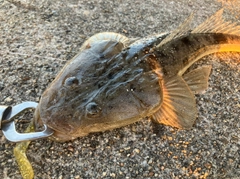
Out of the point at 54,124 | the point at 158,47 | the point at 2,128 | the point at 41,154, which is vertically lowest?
the point at 41,154

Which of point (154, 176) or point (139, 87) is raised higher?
point (139, 87)

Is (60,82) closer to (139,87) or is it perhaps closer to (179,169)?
(139,87)

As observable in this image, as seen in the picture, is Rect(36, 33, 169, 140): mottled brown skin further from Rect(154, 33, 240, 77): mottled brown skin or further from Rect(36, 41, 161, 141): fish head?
Rect(154, 33, 240, 77): mottled brown skin

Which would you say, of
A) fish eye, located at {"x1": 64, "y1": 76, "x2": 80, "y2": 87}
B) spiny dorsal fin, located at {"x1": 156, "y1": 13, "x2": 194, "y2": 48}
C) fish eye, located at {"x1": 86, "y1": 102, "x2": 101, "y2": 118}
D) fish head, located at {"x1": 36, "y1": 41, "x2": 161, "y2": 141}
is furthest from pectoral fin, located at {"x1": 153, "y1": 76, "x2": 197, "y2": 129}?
fish eye, located at {"x1": 64, "y1": 76, "x2": 80, "y2": 87}

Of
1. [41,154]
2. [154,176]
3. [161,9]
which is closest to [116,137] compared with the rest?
[154,176]

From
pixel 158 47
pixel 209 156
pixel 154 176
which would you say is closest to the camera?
pixel 154 176

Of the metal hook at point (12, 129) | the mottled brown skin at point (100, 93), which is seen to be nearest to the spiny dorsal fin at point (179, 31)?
the mottled brown skin at point (100, 93)
